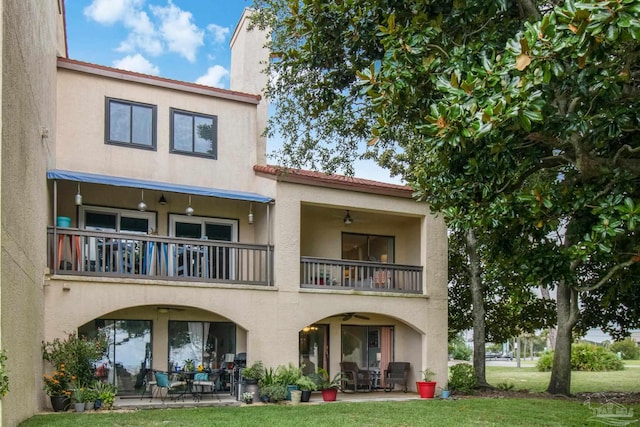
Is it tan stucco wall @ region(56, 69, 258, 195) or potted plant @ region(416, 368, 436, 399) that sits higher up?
tan stucco wall @ region(56, 69, 258, 195)

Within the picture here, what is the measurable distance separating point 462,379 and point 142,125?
1185cm

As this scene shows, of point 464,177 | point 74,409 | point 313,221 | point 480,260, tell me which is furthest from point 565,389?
point 74,409

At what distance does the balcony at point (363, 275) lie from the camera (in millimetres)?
17641

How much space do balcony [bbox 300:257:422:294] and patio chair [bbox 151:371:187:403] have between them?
434 cm

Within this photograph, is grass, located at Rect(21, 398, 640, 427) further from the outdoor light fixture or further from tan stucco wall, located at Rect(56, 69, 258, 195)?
tan stucco wall, located at Rect(56, 69, 258, 195)

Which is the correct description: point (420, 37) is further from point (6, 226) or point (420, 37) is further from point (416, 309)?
point (416, 309)

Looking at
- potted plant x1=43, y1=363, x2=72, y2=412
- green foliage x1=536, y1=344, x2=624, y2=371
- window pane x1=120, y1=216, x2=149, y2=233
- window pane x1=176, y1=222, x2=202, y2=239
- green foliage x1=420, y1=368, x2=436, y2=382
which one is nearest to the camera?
potted plant x1=43, y1=363, x2=72, y2=412

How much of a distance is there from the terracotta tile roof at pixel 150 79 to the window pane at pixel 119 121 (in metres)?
0.78

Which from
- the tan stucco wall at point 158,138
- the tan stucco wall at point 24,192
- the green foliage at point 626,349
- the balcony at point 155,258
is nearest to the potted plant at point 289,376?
Answer: the balcony at point 155,258

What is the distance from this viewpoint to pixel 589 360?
33.1 m

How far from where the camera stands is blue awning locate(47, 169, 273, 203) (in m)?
14.3

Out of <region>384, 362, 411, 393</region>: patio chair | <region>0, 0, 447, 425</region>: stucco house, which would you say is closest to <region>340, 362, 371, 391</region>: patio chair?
<region>0, 0, 447, 425</region>: stucco house

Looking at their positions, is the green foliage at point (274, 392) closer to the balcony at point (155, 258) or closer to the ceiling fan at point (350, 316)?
the balcony at point (155, 258)

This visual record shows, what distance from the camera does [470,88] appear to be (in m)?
8.13
